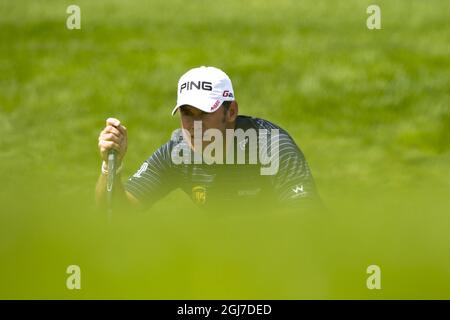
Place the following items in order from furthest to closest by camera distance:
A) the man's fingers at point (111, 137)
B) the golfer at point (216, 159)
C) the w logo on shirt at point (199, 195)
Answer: the w logo on shirt at point (199, 195)
the golfer at point (216, 159)
the man's fingers at point (111, 137)

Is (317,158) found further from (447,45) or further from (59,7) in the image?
(59,7)

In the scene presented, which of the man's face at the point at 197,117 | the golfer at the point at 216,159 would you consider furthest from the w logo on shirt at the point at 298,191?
the man's face at the point at 197,117

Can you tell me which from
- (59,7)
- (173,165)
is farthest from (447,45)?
(173,165)

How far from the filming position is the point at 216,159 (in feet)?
→ 16.9

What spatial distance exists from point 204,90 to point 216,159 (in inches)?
18.0

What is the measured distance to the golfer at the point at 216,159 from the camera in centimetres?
482

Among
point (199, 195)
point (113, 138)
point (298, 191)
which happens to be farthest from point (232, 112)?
point (113, 138)

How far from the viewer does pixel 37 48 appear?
17719 millimetres

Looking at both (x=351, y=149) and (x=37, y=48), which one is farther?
(x=37, y=48)

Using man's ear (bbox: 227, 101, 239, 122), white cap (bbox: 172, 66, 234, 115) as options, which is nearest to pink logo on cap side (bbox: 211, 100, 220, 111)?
white cap (bbox: 172, 66, 234, 115)

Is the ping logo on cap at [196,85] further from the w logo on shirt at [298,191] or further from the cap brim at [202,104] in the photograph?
the w logo on shirt at [298,191]

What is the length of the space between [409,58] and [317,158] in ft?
20.2

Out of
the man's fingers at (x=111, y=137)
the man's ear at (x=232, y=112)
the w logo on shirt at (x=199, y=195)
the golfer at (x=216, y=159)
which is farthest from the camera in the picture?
the w logo on shirt at (x=199, y=195)

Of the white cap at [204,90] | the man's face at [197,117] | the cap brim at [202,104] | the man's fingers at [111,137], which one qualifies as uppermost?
the white cap at [204,90]
